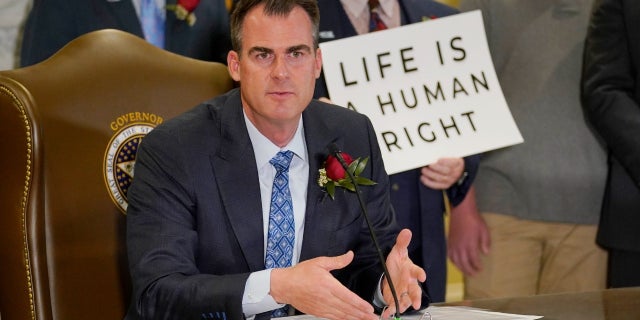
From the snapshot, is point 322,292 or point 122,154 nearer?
point 322,292

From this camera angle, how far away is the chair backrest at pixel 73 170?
2.47m

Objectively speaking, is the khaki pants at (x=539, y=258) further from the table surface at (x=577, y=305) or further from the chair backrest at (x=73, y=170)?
the chair backrest at (x=73, y=170)

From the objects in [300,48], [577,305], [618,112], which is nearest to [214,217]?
[300,48]

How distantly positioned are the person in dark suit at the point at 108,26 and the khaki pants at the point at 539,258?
4.45 ft

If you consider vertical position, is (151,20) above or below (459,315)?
above

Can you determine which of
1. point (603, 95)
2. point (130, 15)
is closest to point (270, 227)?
point (130, 15)

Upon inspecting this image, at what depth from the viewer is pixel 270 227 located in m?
2.57

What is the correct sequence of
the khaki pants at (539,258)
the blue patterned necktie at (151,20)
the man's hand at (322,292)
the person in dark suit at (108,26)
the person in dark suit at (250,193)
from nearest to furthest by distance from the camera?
the man's hand at (322,292) < the person in dark suit at (250,193) < the person in dark suit at (108,26) < the blue patterned necktie at (151,20) < the khaki pants at (539,258)

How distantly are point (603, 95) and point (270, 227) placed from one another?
1767 millimetres

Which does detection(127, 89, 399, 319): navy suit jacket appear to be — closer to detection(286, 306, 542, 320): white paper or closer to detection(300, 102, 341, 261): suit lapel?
detection(300, 102, 341, 261): suit lapel

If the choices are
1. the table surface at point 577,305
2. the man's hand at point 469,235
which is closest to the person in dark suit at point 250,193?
the table surface at point 577,305

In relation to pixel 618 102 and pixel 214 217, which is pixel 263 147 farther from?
Result: pixel 618 102

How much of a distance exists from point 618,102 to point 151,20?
1.71 m

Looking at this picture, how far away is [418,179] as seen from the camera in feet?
12.4
